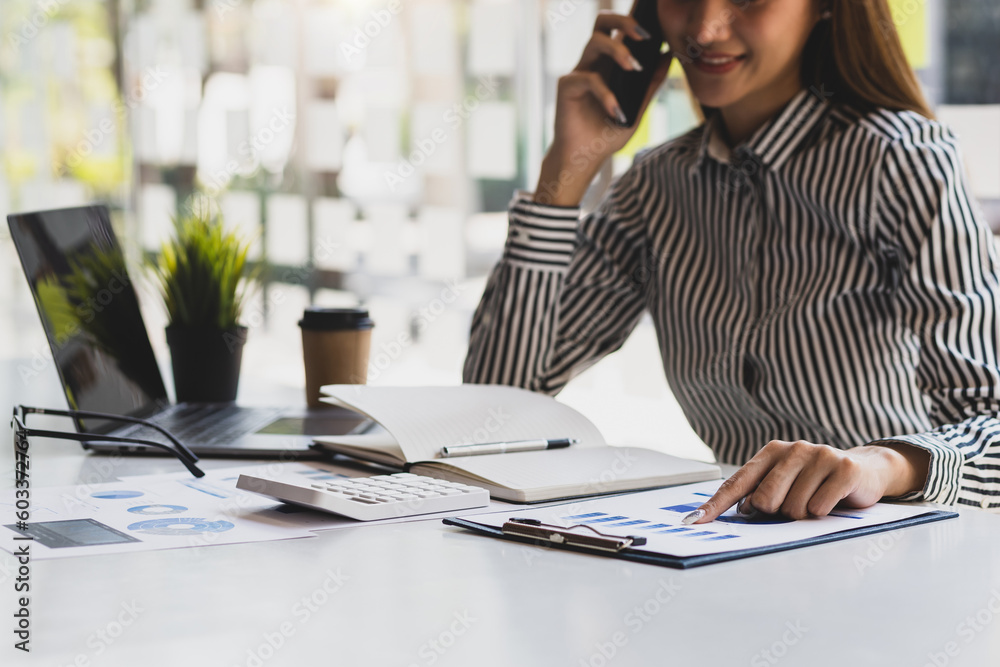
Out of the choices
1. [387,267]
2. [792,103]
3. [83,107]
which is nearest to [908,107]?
[792,103]

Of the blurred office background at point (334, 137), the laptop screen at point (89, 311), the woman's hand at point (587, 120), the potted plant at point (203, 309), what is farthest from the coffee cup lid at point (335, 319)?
the blurred office background at point (334, 137)

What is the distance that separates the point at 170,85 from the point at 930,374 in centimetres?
475

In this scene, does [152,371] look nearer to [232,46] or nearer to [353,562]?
[353,562]

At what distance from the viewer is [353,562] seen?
2.33ft

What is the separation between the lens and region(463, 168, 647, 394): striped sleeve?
1.52m

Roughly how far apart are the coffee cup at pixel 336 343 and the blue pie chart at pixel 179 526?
58 cm

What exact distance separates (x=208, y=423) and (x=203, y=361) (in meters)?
0.17

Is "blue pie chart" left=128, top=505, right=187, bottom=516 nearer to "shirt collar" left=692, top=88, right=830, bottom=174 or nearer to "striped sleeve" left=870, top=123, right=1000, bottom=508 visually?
"striped sleeve" left=870, top=123, right=1000, bottom=508

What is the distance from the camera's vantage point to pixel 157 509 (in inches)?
33.7

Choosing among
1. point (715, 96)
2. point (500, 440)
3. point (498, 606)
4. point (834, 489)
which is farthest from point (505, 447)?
point (715, 96)

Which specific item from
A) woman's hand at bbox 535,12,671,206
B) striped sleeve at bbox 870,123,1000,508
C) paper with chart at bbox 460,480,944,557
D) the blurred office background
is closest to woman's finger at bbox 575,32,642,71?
woman's hand at bbox 535,12,671,206

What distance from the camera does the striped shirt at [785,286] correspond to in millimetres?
1238

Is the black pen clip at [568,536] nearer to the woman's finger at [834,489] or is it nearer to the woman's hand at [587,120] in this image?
the woman's finger at [834,489]

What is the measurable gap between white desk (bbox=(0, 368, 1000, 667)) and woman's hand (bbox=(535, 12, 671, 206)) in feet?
2.76
